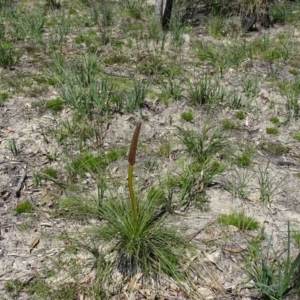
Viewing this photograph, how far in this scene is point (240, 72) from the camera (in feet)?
17.4

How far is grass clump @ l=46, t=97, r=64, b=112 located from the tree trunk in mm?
2352

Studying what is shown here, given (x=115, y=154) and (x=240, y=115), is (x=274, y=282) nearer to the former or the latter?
(x=115, y=154)

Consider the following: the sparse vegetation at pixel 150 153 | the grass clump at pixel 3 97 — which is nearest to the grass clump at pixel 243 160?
the sparse vegetation at pixel 150 153

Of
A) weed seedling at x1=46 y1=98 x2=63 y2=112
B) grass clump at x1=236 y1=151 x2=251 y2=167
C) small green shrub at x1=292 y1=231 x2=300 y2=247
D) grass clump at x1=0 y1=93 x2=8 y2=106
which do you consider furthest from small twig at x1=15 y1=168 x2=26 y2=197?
small green shrub at x1=292 y1=231 x2=300 y2=247

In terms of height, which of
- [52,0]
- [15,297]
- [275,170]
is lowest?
[15,297]

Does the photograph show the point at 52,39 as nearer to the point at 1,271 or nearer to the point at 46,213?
the point at 46,213

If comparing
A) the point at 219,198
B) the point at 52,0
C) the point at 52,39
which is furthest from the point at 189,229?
the point at 52,0

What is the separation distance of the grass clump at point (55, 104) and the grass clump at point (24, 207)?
137 centimetres

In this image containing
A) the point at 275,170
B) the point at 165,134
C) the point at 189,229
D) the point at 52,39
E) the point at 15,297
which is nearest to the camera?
the point at 15,297

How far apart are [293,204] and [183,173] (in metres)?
0.88

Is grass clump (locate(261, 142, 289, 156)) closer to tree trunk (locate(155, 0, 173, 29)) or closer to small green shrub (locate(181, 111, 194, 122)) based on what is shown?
small green shrub (locate(181, 111, 194, 122))

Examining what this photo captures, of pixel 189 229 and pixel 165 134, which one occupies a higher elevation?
pixel 165 134

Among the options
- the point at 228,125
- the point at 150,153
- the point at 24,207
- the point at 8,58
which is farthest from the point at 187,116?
the point at 8,58

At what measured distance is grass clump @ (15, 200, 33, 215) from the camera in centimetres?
334
